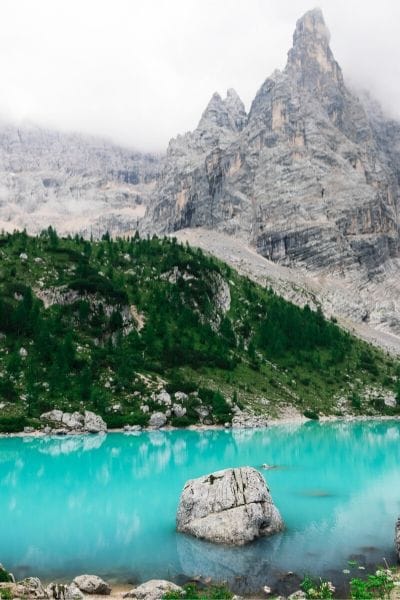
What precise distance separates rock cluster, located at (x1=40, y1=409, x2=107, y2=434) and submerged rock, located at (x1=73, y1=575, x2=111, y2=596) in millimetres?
50685

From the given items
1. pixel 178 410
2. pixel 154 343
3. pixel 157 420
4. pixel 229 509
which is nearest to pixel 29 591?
pixel 229 509

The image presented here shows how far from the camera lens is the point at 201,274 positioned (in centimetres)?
13325

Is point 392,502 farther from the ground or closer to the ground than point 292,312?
closer to the ground

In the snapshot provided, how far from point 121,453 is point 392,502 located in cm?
3082

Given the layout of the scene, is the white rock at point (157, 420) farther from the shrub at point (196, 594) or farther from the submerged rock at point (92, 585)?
the shrub at point (196, 594)

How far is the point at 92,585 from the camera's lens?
2016cm

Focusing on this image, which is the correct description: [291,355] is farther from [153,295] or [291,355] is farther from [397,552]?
[397,552]

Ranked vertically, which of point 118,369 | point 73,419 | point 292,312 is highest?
point 292,312

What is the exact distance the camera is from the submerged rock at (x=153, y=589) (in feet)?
61.9

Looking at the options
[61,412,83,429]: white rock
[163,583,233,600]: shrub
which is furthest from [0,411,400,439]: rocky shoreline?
[163,583,233,600]: shrub

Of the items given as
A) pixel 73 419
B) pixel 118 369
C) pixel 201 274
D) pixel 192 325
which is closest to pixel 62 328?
pixel 118 369

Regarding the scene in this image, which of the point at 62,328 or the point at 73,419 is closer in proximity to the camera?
the point at 73,419

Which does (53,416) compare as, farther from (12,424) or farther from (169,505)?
(169,505)

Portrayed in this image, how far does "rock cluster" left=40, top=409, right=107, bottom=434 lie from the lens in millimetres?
70000
